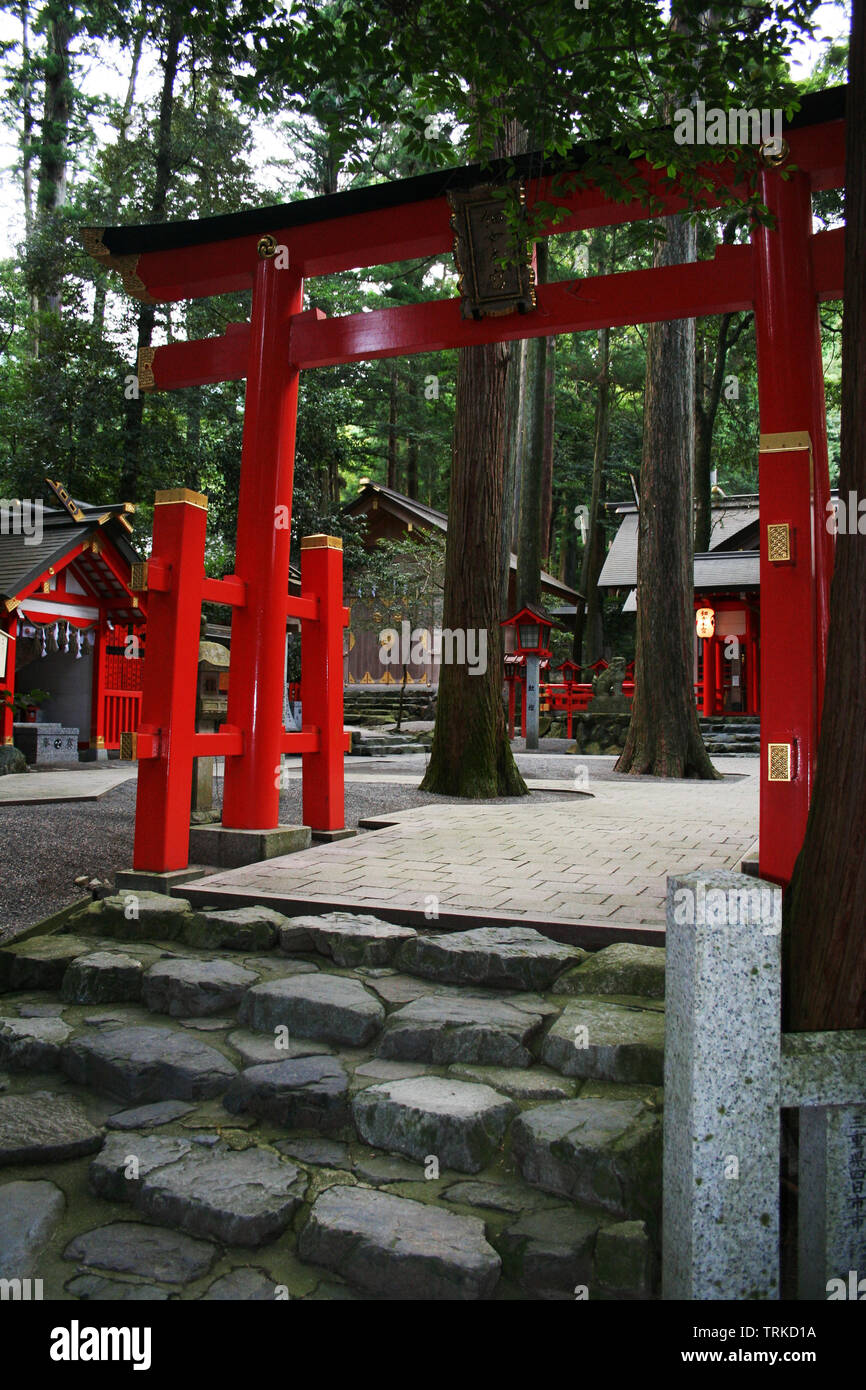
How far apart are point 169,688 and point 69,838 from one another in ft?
8.02

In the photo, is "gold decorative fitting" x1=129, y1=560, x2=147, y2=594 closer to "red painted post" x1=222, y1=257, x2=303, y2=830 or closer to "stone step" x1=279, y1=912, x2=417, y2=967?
"red painted post" x1=222, y1=257, x2=303, y2=830

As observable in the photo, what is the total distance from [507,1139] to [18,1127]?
1.57 metres

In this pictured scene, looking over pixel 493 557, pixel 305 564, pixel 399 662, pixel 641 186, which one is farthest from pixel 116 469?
pixel 641 186

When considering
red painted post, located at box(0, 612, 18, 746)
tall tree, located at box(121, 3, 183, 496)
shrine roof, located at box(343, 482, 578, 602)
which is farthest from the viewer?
shrine roof, located at box(343, 482, 578, 602)

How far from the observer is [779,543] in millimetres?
4297

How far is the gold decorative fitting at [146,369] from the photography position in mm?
6227

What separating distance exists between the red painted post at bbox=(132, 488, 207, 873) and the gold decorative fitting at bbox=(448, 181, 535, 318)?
199 cm

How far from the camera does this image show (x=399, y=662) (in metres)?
25.7

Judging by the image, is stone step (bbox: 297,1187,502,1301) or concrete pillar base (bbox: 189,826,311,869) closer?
stone step (bbox: 297,1187,502,1301)

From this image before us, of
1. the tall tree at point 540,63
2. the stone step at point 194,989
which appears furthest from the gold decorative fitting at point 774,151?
the stone step at point 194,989

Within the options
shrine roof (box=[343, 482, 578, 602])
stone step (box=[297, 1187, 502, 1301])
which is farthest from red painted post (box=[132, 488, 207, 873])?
shrine roof (box=[343, 482, 578, 602])

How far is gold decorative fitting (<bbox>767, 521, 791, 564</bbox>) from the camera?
4277 millimetres

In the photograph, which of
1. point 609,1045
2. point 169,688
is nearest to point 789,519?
point 609,1045

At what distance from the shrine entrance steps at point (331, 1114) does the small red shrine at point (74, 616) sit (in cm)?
1080
